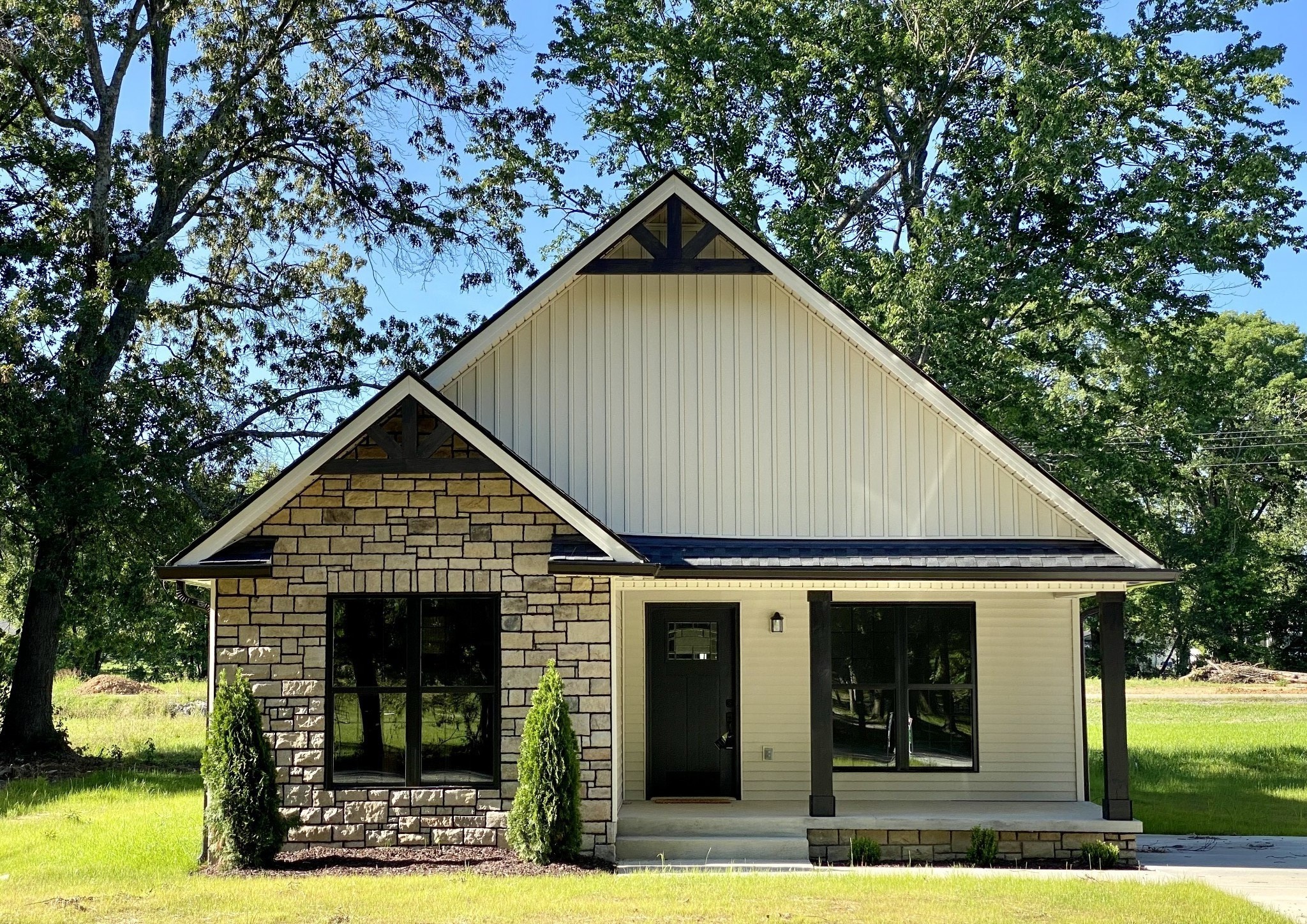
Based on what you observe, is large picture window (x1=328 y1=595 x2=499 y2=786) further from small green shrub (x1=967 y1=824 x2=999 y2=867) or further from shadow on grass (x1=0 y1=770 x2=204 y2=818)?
shadow on grass (x1=0 y1=770 x2=204 y2=818)

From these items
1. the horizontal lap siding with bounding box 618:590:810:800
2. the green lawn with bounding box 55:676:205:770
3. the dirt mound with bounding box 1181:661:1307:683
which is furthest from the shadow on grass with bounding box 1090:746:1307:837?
the dirt mound with bounding box 1181:661:1307:683

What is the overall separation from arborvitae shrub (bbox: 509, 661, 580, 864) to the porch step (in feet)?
2.83

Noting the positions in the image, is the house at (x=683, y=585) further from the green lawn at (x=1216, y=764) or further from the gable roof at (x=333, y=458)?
the green lawn at (x=1216, y=764)

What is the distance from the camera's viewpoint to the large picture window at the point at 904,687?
1286cm

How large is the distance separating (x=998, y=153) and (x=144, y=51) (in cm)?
1501

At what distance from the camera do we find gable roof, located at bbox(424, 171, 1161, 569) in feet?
39.5

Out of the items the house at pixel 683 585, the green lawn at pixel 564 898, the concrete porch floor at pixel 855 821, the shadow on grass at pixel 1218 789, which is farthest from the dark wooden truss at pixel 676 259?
the shadow on grass at pixel 1218 789

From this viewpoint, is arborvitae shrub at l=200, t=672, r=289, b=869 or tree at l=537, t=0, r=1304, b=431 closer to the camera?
arborvitae shrub at l=200, t=672, r=289, b=869

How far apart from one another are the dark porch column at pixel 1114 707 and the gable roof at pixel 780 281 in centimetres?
97

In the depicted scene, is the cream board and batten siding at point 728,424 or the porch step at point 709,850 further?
the cream board and batten siding at point 728,424

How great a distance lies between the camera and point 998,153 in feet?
69.8

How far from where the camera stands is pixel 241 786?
32.8 ft

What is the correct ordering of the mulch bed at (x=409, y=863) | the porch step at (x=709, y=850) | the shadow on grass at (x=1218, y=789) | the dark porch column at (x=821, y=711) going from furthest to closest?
the shadow on grass at (x=1218, y=789)
the dark porch column at (x=821, y=711)
the porch step at (x=709, y=850)
the mulch bed at (x=409, y=863)

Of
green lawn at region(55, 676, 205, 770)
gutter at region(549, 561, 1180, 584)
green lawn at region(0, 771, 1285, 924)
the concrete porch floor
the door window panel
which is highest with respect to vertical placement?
gutter at region(549, 561, 1180, 584)
